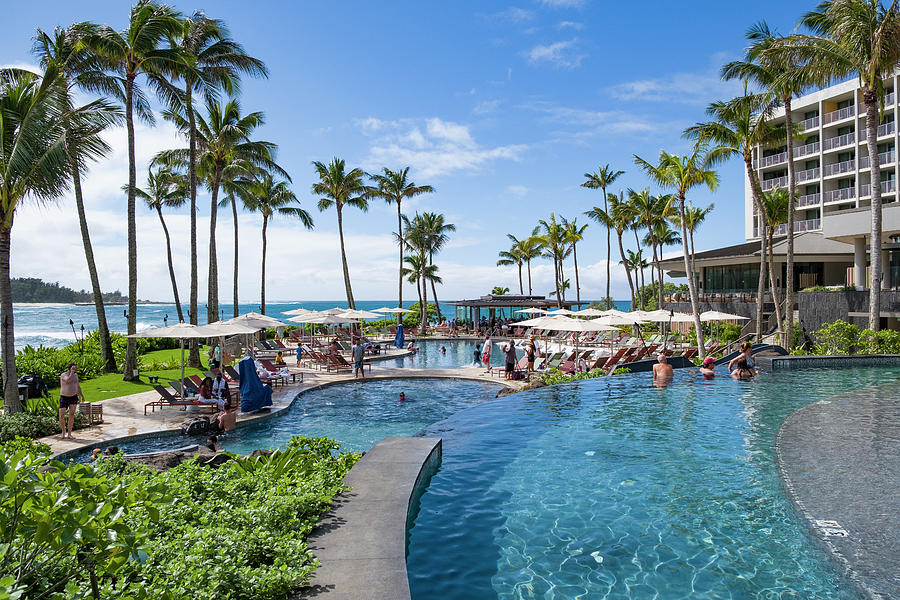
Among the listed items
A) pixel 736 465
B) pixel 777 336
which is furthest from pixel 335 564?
pixel 777 336

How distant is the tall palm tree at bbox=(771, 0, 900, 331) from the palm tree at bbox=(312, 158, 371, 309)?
27734 millimetres

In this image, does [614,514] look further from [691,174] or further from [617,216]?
[617,216]

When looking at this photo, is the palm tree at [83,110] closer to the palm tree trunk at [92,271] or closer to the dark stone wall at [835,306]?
the palm tree trunk at [92,271]

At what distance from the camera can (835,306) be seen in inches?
944

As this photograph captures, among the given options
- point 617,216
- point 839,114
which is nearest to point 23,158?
point 617,216

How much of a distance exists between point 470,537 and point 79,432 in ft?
30.8

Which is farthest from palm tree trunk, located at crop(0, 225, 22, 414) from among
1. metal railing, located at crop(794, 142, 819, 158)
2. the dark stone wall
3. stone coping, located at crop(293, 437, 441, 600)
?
metal railing, located at crop(794, 142, 819, 158)

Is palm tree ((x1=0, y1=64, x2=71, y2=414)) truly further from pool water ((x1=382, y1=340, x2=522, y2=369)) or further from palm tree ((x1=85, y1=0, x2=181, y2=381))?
pool water ((x1=382, y1=340, x2=522, y2=369))

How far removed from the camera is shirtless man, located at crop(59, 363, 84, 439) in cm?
1066

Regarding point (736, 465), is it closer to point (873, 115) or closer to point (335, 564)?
point (335, 564)

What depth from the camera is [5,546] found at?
96.7 inches

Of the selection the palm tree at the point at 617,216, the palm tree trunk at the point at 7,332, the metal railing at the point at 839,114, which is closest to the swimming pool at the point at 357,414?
the palm tree trunk at the point at 7,332

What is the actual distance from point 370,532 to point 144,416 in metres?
10.3

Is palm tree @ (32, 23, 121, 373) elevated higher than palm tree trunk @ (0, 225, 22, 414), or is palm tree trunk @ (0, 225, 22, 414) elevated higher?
palm tree @ (32, 23, 121, 373)
